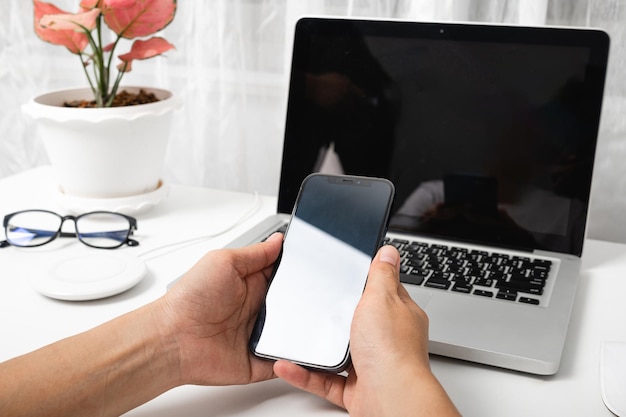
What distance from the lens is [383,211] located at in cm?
64

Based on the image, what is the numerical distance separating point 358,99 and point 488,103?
0.56 feet

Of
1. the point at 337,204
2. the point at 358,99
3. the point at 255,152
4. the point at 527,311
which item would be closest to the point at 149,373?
the point at 337,204

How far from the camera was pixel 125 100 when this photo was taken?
3.22 feet

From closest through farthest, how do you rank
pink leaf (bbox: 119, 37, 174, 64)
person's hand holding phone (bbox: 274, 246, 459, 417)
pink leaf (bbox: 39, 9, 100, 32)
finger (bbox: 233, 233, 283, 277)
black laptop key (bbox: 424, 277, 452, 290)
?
person's hand holding phone (bbox: 274, 246, 459, 417) < finger (bbox: 233, 233, 283, 277) < black laptop key (bbox: 424, 277, 452, 290) < pink leaf (bbox: 39, 9, 100, 32) < pink leaf (bbox: 119, 37, 174, 64)

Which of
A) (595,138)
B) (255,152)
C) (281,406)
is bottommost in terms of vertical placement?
(281,406)

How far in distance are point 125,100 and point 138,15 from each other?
5.4 inches

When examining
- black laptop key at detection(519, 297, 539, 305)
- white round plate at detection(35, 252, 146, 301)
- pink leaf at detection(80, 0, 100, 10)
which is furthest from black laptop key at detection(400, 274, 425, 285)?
pink leaf at detection(80, 0, 100, 10)

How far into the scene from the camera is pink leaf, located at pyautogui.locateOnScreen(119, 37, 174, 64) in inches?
37.1

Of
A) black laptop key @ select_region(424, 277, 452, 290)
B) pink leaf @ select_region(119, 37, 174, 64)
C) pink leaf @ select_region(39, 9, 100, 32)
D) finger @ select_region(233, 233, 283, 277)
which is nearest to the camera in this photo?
finger @ select_region(233, 233, 283, 277)

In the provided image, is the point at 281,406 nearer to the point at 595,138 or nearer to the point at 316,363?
the point at 316,363

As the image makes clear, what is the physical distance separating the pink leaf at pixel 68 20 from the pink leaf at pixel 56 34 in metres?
0.05

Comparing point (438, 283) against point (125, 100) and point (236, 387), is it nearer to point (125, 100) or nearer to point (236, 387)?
point (236, 387)

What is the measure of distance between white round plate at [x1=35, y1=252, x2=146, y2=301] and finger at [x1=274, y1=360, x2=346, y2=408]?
0.25m

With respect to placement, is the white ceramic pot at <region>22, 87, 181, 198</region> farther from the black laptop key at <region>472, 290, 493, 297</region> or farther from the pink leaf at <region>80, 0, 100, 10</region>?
the black laptop key at <region>472, 290, 493, 297</region>
